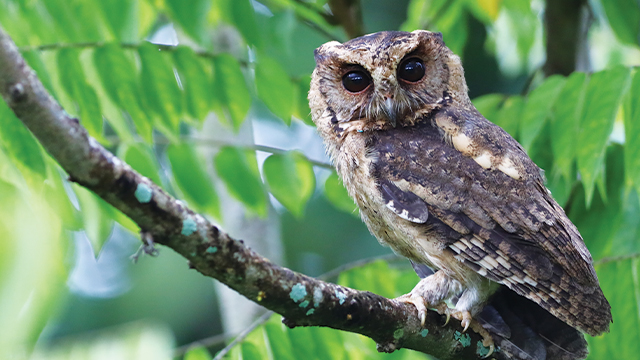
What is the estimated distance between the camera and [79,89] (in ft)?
8.45

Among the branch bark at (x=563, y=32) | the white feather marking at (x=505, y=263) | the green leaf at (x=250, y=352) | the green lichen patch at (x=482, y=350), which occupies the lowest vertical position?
the green lichen patch at (x=482, y=350)

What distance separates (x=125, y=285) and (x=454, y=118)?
6.84 metres

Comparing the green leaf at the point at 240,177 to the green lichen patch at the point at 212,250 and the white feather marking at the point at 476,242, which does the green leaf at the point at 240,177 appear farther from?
the green lichen patch at the point at 212,250

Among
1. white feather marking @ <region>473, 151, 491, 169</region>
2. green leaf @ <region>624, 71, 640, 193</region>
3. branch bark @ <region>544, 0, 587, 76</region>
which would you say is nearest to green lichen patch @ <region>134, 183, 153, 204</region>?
white feather marking @ <region>473, 151, 491, 169</region>

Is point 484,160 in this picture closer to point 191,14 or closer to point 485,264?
point 485,264

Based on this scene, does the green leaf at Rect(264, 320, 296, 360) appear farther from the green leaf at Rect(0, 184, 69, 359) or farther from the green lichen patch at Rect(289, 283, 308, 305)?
the green leaf at Rect(0, 184, 69, 359)

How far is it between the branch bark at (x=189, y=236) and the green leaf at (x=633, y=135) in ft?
3.36

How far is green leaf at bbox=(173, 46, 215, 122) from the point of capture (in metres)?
2.79

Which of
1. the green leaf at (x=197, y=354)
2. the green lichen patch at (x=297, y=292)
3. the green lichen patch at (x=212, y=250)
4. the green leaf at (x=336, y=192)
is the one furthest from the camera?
the green leaf at (x=336, y=192)

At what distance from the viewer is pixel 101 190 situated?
1.28 m

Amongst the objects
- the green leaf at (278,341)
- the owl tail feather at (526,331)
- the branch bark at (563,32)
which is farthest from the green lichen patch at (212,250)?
the branch bark at (563,32)

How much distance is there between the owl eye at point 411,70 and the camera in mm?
2660

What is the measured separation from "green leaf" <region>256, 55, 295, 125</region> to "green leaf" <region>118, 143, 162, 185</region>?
0.60 metres

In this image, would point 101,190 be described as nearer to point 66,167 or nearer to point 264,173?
point 66,167
